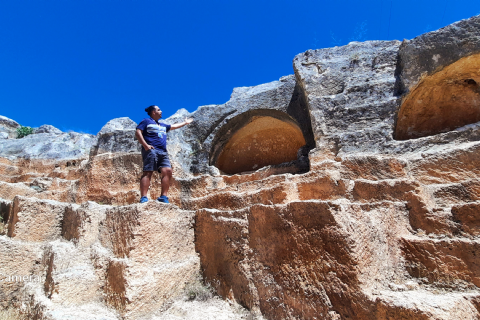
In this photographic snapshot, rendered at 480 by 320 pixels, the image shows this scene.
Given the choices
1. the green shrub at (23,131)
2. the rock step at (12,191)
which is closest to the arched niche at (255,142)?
the rock step at (12,191)

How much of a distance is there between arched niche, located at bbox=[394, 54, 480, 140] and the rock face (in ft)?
0.07

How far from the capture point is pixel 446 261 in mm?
1979

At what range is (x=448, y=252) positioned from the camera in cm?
200

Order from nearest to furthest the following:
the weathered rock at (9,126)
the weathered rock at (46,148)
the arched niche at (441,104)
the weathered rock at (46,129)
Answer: the arched niche at (441,104), the weathered rock at (46,148), the weathered rock at (9,126), the weathered rock at (46,129)

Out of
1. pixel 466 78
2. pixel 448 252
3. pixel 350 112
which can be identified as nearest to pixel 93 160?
pixel 350 112

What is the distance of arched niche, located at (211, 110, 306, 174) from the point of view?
6801mm

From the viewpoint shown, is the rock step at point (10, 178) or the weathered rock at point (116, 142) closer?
the weathered rock at point (116, 142)

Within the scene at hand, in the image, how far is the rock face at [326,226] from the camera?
1.90 m

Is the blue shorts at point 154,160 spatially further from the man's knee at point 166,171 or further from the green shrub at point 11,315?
the green shrub at point 11,315

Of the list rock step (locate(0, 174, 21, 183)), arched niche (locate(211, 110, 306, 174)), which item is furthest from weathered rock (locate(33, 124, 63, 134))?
arched niche (locate(211, 110, 306, 174))

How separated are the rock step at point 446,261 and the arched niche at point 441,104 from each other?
2882 mm

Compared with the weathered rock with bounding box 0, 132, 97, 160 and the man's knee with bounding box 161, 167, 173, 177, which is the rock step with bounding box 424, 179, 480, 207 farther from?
the weathered rock with bounding box 0, 132, 97, 160

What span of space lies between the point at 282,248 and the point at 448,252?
1129 millimetres

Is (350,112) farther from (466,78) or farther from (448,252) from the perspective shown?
(448,252)
